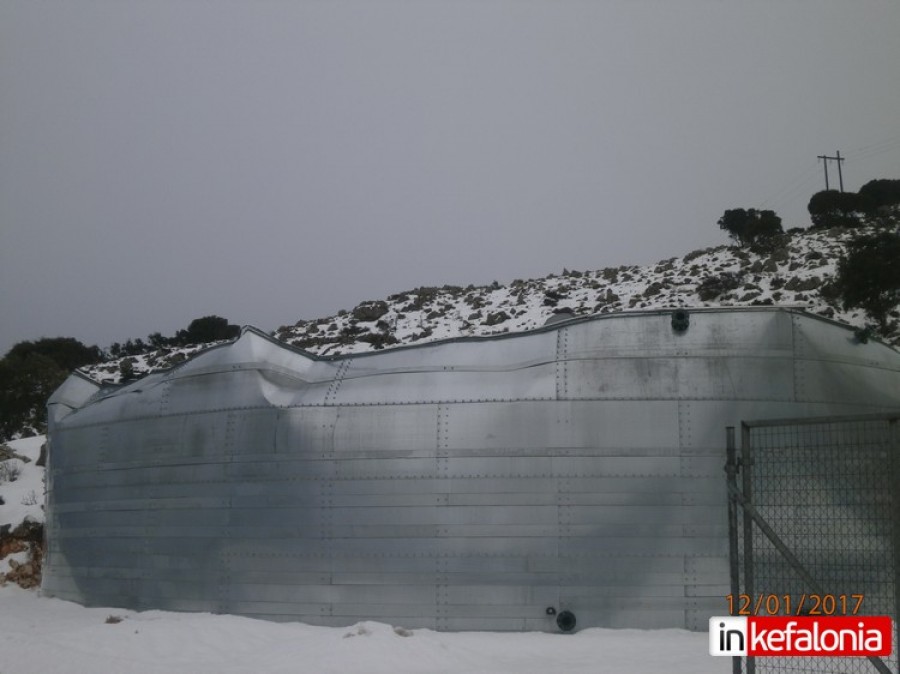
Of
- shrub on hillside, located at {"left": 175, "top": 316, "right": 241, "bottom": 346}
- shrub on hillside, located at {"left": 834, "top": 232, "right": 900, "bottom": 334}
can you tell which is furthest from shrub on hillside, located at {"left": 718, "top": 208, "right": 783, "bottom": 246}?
shrub on hillside, located at {"left": 175, "top": 316, "right": 241, "bottom": 346}

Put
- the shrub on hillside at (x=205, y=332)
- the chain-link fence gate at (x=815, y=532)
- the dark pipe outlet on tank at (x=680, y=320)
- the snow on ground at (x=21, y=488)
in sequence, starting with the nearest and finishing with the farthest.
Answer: the chain-link fence gate at (x=815, y=532) < the dark pipe outlet on tank at (x=680, y=320) < the snow on ground at (x=21, y=488) < the shrub on hillside at (x=205, y=332)

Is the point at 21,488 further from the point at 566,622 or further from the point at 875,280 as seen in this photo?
the point at 875,280

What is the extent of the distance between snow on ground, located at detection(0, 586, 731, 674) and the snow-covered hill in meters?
21.9

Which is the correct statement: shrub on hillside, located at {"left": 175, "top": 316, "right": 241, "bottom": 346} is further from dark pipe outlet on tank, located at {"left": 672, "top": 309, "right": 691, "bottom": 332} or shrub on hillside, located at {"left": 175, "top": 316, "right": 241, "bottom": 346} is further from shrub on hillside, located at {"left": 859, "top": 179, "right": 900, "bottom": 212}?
dark pipe outlet on tank, located at {"left": 672, "top": 309, "right": 691, "bottom": 332}

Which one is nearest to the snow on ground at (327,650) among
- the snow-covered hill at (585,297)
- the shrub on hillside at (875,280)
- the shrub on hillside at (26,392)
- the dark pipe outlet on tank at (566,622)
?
the dark pipe outlet on tank at (566,622)

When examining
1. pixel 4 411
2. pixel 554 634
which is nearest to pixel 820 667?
pixel 554 634

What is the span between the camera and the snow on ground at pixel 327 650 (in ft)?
28.9

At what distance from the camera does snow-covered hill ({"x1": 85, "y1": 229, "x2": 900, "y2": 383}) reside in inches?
1368

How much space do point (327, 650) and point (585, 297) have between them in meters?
32.0

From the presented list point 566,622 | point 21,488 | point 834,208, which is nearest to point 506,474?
point 566,622

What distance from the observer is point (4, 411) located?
38062mm

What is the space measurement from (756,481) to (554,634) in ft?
8.94

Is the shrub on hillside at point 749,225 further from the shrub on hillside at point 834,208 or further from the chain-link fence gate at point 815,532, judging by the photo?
the chain-link fence gate at point 815,532

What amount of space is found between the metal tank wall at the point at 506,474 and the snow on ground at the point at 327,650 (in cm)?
29
